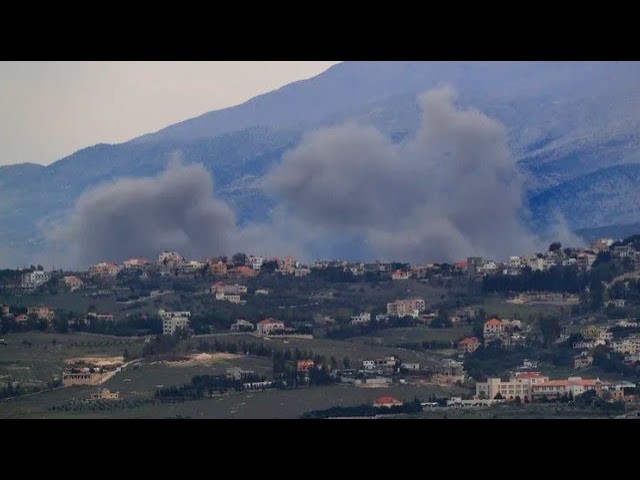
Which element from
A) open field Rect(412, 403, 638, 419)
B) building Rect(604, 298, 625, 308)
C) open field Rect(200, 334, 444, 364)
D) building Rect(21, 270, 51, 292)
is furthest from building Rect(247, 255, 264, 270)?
open field Rect(412, 403, 638, 419)

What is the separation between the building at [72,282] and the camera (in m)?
18.7

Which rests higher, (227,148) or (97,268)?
(227,148)

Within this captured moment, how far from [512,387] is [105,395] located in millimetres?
4363

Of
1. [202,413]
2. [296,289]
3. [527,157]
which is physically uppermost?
[527,157]

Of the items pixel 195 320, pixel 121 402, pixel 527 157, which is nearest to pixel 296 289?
pixel 195 320

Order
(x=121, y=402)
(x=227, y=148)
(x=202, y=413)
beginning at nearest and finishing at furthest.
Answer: (x=202, y=413) → (x=121, y=402) → (x=227, y=148)

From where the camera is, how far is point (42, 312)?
1788 centimetres

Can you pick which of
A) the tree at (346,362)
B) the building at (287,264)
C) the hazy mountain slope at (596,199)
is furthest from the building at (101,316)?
the hazy mountain slope at (596,199)

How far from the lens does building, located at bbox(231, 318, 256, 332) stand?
57.5 feet
